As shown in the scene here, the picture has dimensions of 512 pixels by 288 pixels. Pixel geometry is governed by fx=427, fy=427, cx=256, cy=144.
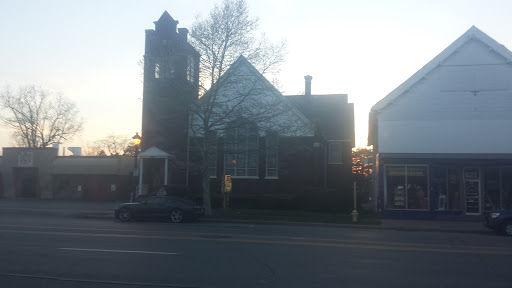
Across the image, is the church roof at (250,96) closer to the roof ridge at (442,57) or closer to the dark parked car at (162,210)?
the dark parked car at (162,210)

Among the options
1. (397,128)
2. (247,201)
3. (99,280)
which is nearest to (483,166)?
(397,128)

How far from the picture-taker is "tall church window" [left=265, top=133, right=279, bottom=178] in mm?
25366

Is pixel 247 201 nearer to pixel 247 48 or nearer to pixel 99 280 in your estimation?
pixel 247 48

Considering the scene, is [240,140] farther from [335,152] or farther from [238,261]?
[238,261]

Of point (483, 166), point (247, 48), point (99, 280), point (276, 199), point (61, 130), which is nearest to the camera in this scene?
point (99, 280)

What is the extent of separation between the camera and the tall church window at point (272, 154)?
83.2 ft

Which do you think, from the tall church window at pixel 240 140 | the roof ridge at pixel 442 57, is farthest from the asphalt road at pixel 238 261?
the roof ridge at pixel 442 57

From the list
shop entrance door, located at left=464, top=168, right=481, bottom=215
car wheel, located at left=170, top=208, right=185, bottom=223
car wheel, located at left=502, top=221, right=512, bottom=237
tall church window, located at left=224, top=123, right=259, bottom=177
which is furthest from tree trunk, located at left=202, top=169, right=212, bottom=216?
shop entrance door, located at left=464, top=168, right=481, bottom=215

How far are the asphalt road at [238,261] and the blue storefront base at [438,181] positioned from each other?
10245 mm

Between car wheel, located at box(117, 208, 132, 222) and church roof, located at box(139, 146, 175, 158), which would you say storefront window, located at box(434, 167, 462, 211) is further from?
church roof, located at box(139, 146, 175, 158)

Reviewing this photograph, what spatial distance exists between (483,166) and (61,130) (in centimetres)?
4597

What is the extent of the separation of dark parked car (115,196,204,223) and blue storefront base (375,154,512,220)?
11.4m

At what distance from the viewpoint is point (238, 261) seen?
10.1 metres

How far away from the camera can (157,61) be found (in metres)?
24.0
